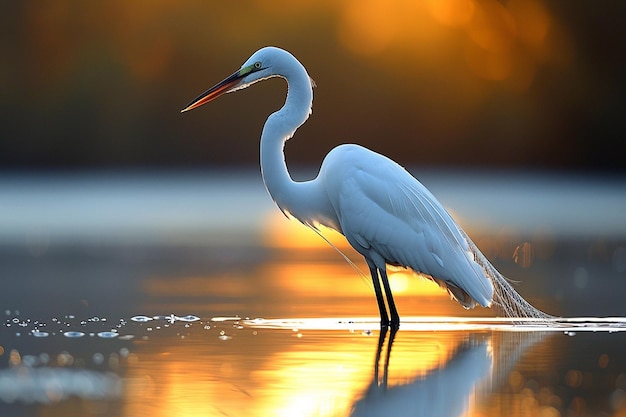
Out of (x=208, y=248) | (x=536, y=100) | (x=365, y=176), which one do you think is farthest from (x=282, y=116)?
(x=536, y=100)

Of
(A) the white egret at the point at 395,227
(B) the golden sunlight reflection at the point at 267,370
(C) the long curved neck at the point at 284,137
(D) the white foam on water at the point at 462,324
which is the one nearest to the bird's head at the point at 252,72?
(C) the long curved neck at the point at 284,137

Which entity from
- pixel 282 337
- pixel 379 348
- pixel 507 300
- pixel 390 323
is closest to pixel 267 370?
pixel 379 348

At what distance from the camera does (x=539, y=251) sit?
12156 millimetres

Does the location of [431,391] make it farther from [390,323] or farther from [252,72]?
[252,72]

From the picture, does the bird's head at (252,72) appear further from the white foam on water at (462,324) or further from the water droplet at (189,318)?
the white foam on water at (462,324)

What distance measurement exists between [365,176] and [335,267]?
3.74 metres

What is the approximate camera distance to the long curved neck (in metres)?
7.24

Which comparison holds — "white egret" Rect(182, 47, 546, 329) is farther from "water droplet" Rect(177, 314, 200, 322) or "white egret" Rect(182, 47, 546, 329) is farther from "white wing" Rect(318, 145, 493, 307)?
"water droplet" Rect(177, 314, 200, 322)

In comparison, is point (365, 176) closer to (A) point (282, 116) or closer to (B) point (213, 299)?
(A) point (282, 116)

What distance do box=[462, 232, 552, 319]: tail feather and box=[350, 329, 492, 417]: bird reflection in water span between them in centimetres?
130

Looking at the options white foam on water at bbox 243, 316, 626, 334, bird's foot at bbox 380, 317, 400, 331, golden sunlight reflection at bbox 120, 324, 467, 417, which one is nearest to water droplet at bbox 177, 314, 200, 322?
white foam on water at bbox 243, 316, 626, 334

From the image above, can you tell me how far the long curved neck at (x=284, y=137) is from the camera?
7238mm

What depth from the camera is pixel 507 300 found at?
23.2 feet

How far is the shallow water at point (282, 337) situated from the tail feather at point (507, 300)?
0.27 ft
